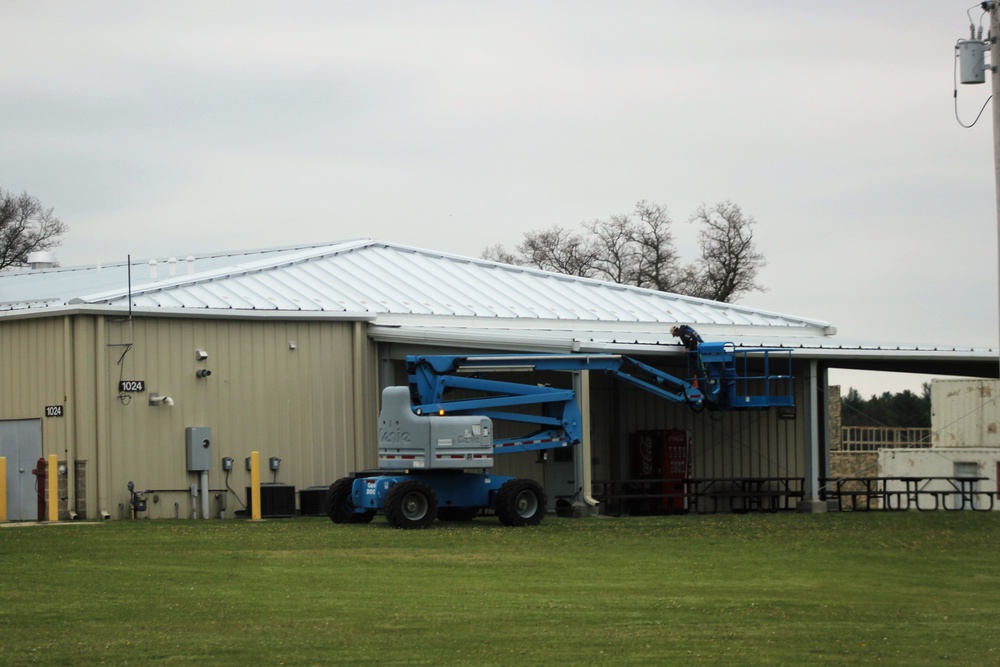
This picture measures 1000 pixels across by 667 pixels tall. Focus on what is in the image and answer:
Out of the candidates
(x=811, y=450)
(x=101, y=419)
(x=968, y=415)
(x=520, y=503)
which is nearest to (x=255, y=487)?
(x=101, y=419)

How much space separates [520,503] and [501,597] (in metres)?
10.1

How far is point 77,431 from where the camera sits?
90.4 feet

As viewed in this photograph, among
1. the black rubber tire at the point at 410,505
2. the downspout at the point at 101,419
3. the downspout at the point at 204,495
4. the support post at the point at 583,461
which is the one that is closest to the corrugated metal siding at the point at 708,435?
the support post at the point at 583,461

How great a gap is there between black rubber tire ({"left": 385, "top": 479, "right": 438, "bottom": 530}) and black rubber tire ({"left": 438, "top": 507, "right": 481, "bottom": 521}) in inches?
62.4

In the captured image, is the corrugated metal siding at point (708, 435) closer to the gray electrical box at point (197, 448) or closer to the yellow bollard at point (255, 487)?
the yellow bollard at point (255, 487)

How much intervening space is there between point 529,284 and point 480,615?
23.7m

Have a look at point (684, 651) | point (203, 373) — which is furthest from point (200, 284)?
point (684, 651)

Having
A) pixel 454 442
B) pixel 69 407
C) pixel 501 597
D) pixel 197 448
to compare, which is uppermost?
pixel 69 407

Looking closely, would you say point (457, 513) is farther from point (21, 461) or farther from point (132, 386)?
point (21, 461)

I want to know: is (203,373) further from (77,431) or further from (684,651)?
(684,651)

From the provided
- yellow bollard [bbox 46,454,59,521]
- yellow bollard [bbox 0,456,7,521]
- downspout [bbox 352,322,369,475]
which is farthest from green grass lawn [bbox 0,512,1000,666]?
downspout [bbox 352,322,369,475]

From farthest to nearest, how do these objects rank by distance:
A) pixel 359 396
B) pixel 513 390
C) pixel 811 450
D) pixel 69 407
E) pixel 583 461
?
pixel 811 450 < pixel 359 396 < pixel 583 461 < pixel 69 407 < pixel 513 390

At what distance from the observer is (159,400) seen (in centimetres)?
2822

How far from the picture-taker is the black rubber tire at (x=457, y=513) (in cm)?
2609
